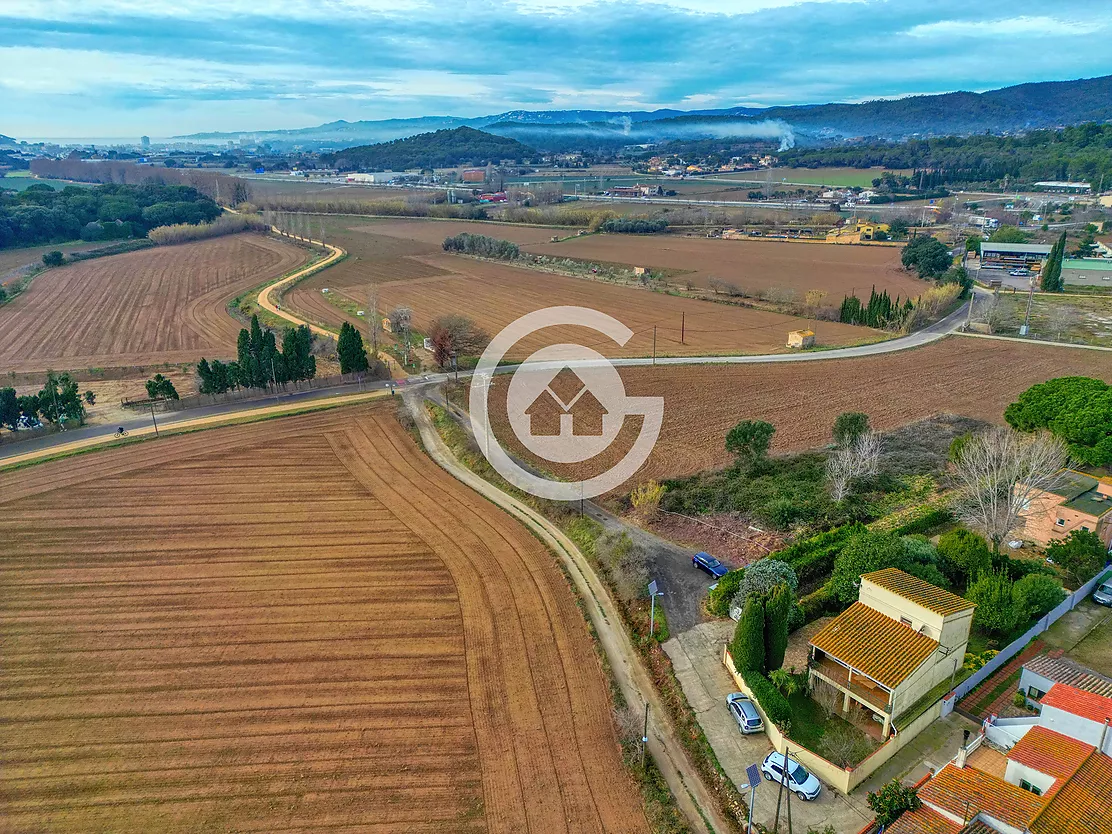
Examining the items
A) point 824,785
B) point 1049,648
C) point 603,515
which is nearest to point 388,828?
Answer: point 824,785

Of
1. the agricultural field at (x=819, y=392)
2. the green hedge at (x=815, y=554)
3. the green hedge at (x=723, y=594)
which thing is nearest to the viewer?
the green hedge at (x=723, y=594)

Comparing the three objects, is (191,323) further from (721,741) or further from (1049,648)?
(1049,648)

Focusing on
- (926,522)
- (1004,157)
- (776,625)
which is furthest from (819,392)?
(1004,157)

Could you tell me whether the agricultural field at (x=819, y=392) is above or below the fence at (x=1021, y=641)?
above

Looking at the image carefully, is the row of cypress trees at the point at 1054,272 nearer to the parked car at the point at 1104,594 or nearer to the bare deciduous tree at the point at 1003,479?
the bare deciduous tree at the point at 1003,479

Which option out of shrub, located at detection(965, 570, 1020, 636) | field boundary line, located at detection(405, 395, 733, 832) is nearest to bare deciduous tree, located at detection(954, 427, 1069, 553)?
shrub, located at detection(965, 570, 1020, 636)

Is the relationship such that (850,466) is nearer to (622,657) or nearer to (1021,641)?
(1021,641)

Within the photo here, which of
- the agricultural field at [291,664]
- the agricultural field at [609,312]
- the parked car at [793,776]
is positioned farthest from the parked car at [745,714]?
the agricultural field at [609,312]
